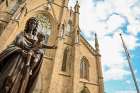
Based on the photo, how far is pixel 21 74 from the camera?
3.28 meters

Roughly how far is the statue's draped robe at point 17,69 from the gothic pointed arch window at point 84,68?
16.1 meters

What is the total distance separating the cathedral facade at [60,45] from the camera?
17.0 meters

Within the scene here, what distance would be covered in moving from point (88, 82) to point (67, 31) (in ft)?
22.9

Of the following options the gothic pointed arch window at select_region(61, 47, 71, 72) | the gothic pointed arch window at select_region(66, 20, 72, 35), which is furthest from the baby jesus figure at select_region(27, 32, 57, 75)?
the gothic pointed arch window at select_region(66, 20, 72, 35)

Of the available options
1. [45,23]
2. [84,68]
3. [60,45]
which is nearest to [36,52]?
[60,45]

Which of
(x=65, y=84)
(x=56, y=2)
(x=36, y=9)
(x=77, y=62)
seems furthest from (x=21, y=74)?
(x=56, y=2)

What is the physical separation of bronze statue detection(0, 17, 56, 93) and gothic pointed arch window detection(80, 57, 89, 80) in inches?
628

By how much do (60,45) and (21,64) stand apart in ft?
51.5

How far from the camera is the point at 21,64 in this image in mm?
3330

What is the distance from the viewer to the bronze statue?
3.07m

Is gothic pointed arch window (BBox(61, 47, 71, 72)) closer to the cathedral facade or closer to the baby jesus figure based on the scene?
the cathedral facade

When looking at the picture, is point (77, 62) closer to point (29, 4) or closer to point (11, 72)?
point (29, 4)

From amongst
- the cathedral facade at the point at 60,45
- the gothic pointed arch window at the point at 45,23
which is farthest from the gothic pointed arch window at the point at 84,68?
the gothic pointed arch window at the point at 45,23

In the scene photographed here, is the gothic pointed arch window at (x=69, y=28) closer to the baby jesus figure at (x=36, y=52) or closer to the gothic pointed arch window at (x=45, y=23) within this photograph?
the gothic pointed arch window at (x=45, y=23)
